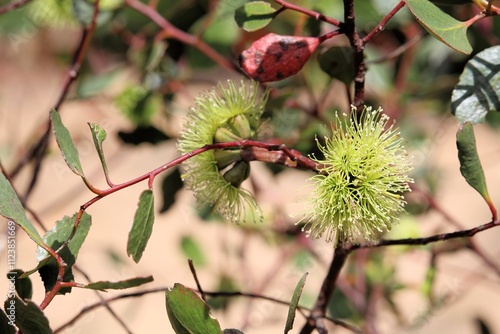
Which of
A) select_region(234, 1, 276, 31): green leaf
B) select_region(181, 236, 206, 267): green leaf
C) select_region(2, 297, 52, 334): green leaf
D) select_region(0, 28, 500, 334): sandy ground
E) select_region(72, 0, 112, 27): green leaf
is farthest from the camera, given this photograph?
select_region(0, 28, 500, 334): sandy ground

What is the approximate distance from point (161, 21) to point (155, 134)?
170 millimetres

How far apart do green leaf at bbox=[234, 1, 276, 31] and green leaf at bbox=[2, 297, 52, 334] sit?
11.5 inches

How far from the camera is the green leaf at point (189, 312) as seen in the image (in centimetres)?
51

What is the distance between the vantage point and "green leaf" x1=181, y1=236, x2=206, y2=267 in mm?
1518

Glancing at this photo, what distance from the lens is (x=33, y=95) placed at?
4.45 meters

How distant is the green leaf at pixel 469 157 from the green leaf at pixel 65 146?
0.30 meters

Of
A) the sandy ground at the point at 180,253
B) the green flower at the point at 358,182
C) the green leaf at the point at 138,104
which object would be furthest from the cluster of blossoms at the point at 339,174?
the sandy ground at the point at 180,253

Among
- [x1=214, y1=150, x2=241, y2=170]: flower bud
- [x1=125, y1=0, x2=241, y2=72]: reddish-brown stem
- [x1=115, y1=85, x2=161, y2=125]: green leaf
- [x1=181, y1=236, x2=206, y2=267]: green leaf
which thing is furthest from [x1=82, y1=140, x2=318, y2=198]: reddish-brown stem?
[x1=181, y1=236, x2=206, y2=267]: green leaf

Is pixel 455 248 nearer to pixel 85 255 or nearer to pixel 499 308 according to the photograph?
pixel 499 308

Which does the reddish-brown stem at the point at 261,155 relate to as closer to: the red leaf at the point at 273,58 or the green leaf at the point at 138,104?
the red leaf at the point at 273,58

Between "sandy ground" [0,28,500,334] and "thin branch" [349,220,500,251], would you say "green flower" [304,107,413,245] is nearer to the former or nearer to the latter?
"thin branch" [349,220,500,251]

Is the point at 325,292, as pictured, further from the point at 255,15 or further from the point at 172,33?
the point at 172,33

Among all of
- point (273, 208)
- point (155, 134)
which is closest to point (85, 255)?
point (273, 208)

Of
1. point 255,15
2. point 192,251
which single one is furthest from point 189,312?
point 192,251
